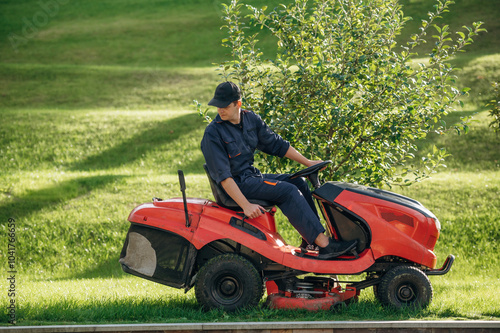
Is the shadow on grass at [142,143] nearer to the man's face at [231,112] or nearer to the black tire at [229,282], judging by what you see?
the man's face at [231,112]

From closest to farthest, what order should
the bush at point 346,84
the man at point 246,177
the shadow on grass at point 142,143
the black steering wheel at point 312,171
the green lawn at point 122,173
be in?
the man at point 246,177
the black steering wheel at point 312,171
the green lawn at point 122,173
the bush at point 346,84
the shadow on grass at point 142,143

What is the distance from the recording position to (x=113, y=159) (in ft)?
45.3

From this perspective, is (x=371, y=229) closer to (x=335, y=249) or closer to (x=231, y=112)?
(x=335, y=249)

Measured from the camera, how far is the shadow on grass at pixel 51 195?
32.7 feet

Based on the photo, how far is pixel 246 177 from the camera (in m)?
4.88

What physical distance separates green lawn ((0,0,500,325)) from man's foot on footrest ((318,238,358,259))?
52 centimetres

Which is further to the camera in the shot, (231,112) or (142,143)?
(142,143)

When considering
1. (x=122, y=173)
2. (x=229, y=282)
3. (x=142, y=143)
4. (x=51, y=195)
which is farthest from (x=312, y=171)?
(x=142, y=143)

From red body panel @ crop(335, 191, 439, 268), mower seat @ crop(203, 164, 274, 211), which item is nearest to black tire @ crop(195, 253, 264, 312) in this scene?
mower seat @ crop(203, 164, 274, 211)

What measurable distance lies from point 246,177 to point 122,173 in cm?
824

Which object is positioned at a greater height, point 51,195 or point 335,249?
point 335,249

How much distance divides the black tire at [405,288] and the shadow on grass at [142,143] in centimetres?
894

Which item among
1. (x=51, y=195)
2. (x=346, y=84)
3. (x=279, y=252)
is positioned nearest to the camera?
(x=279, y=252)

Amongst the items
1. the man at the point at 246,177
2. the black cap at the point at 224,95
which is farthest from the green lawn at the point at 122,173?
the black cap at the point at 224,95
